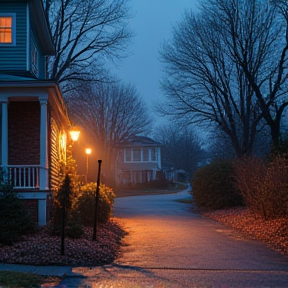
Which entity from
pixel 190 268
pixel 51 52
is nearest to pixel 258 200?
pixel 190 268

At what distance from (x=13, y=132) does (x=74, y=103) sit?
63.5ft

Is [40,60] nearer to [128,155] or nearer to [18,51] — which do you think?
[18,51]

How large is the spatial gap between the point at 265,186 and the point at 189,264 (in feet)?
25.5

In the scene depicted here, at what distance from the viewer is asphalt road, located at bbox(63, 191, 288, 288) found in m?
8.53

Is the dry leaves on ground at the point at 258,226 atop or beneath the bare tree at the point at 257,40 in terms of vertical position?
beneath

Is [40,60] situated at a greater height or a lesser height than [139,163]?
greater

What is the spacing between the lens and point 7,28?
1834cm

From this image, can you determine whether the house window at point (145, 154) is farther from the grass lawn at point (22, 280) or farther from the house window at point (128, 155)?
the grass lawn at point (22, 280)

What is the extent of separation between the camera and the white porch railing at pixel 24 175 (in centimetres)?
1470

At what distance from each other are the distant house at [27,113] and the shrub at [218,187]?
804 cm

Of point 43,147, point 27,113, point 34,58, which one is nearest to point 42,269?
point 43,147

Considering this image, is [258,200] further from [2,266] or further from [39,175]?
[2,266]

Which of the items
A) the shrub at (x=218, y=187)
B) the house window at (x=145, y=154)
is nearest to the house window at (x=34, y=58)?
the shrub at (x=218, y=187)

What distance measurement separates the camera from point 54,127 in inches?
742
